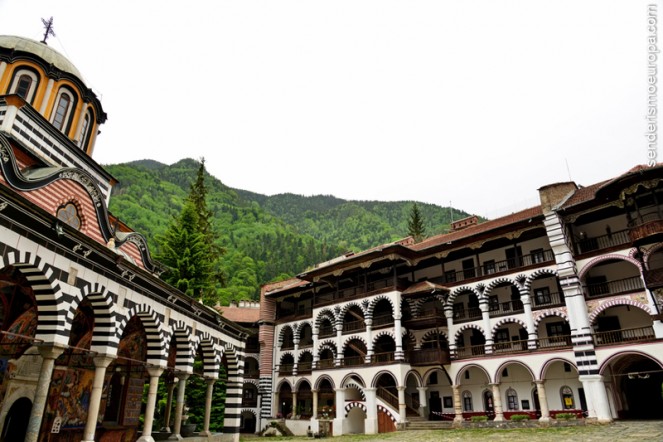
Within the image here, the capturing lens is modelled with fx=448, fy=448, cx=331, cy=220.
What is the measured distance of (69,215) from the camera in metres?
12.8

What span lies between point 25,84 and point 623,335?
2679 cm

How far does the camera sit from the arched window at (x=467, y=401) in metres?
25.4

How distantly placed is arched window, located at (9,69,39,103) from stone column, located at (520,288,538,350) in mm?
23360

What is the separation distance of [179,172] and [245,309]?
7037cm

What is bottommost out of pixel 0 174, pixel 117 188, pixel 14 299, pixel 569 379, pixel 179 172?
pixel 569 379

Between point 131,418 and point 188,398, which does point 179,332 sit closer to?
point 131,418

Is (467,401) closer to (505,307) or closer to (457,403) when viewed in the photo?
(457,403)

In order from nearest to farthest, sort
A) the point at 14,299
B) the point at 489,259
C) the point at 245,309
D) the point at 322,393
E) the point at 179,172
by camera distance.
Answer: the point at 14,299 < the point at 489,259 < the point at 322,393 < the point at 245,309 < the point at 179,172

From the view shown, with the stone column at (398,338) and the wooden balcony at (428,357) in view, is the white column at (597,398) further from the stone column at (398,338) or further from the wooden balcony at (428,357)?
the stone column at (398,338)

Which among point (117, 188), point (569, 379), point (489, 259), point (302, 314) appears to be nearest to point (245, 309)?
point (302, 314)

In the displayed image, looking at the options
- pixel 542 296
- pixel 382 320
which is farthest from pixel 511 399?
pixel 382 320

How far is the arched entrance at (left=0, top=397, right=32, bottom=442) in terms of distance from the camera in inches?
460

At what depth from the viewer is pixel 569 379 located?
72.6ft

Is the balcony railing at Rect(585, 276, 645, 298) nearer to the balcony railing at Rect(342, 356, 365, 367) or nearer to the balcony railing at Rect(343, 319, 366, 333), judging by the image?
the balcony railing at Rect(343, 319, 366, 333)
